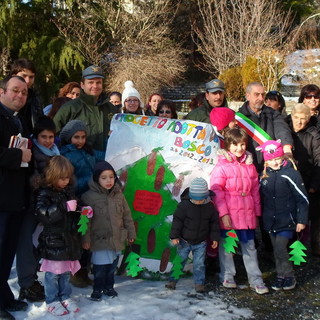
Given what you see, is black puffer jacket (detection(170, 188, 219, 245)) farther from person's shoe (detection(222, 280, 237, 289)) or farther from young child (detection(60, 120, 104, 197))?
young child (detection(60, 120, 104, 197))

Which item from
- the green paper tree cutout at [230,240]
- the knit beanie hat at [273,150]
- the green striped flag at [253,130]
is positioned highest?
the green striped flag at [253,130]

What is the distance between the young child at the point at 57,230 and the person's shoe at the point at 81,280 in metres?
0.50

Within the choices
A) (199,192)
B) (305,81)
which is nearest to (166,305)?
(199,192)

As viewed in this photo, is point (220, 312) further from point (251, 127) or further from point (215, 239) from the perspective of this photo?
point (251, 127)

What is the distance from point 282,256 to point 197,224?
0.90 metres

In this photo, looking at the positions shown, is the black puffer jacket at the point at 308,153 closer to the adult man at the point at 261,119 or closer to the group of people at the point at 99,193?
the group of people at the point at 99,193

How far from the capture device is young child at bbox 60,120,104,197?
4.14m

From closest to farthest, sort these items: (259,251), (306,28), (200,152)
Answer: (200,152)
(259,251)
(306,28)

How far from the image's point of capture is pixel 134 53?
20344mm

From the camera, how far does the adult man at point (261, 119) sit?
4762 millimetres

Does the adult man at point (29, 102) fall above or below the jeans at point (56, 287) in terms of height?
above

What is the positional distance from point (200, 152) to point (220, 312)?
1.54m

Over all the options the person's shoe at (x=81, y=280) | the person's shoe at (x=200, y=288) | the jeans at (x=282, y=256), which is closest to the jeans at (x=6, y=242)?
the person's shoe at (x=81, y=280)

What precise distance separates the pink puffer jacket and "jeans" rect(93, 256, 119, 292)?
43.1 inches
